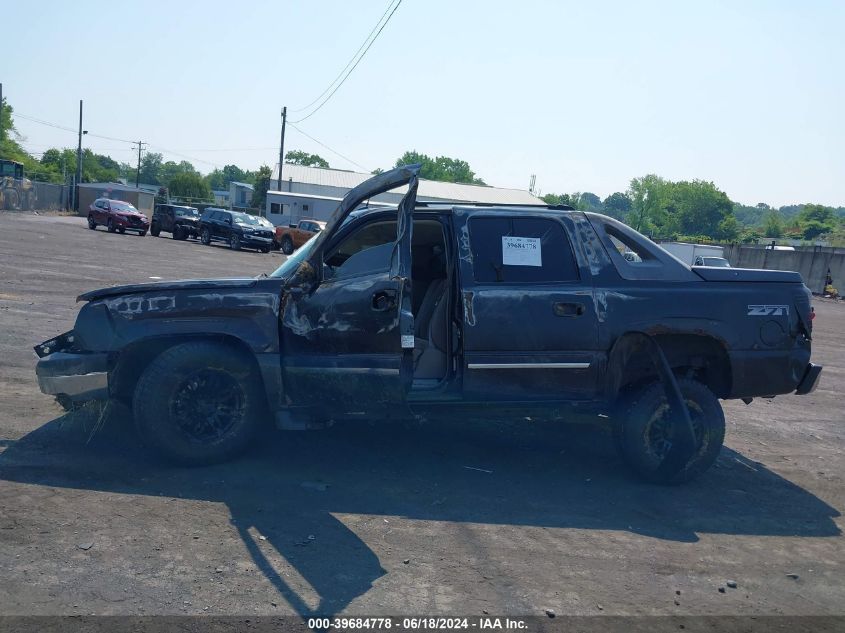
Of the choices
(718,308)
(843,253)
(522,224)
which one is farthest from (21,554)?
(843,253)

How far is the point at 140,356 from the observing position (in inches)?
231

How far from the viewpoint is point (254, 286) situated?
5680mm

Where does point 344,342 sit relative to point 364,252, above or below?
below

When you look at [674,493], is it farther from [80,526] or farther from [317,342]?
[80,526]

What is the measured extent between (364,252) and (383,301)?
46cm

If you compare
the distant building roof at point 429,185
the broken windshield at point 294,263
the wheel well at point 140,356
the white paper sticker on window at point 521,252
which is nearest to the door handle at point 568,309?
the white paper sticker on window at point 521,252

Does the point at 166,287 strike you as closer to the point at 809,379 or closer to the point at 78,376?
the point at 78,376

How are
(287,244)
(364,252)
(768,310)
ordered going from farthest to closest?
1. (287,244)
2. (768,310)
3. (364,252)

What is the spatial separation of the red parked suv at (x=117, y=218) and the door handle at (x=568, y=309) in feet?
118


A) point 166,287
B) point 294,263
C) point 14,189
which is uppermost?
→ point 14,189

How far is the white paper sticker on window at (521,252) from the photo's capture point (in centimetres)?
595

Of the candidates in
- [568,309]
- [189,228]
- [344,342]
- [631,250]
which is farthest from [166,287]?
[189,228]

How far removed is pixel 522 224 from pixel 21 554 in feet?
13.3

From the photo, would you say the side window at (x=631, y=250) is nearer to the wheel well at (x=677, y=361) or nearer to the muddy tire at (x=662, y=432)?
the wheel well at (x=677, y=361)
